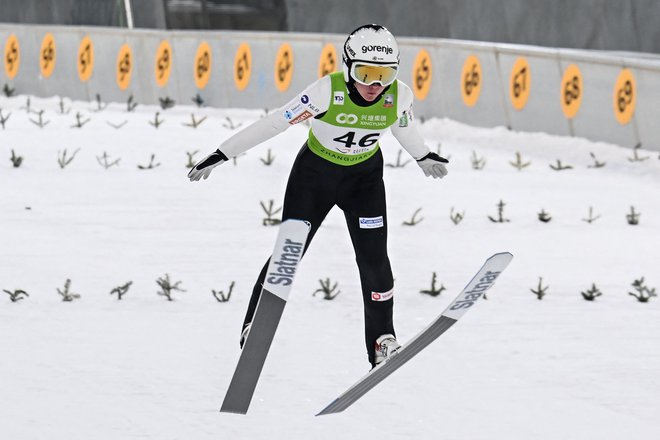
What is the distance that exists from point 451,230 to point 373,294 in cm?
405

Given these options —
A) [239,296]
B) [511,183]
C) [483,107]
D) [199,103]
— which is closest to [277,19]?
[199,103]

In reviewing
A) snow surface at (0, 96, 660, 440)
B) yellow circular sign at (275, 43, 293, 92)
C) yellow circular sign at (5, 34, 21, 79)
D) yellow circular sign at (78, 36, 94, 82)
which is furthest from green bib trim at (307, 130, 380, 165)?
yellow circular sign at (5, 34, 21, 79)

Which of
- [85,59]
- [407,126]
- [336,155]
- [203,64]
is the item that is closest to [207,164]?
[336,155]

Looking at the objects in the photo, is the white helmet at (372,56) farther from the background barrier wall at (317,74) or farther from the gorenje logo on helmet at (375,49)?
the background barrier wall at (317,74)

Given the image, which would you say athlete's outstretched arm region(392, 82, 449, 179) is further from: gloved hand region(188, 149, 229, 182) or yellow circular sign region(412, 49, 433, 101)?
yellow circular sign region(412, 49, 433, 101)

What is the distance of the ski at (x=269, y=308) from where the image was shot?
591cm

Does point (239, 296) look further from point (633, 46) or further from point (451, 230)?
point (633, 46)

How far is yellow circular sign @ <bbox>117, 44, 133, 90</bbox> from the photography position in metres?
19.3

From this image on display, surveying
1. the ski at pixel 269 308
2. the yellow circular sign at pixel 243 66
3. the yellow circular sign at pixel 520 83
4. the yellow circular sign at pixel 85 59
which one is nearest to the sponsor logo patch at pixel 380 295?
the ski at pixel 269 308

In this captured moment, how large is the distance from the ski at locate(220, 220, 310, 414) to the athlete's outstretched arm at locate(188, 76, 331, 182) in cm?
45

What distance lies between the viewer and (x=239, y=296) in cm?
838

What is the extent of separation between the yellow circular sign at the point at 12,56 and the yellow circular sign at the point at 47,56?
48 centimetres

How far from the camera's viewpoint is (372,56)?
594cm

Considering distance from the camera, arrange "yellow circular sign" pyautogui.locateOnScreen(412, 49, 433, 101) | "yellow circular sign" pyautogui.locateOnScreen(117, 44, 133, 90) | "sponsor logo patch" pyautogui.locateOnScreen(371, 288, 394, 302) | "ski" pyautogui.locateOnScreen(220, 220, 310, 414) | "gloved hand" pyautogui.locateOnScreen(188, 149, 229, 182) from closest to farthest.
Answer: "ski" pyautogui.locateOnScreen(220, 220, 310, 414) < "gloved hand" pyautogui.locateOnScreen(188, 149, 229, 182) < "sponsor logo patch" pyautogui.locateOnScreen(371, 288, 394, 302) < "yellow circular sign" pyautogui.locateOnScreen(412, 49, 433, 101) < "yellow circular sign" pyautogui.locateOnScreen(117, 44, 133, 90)
